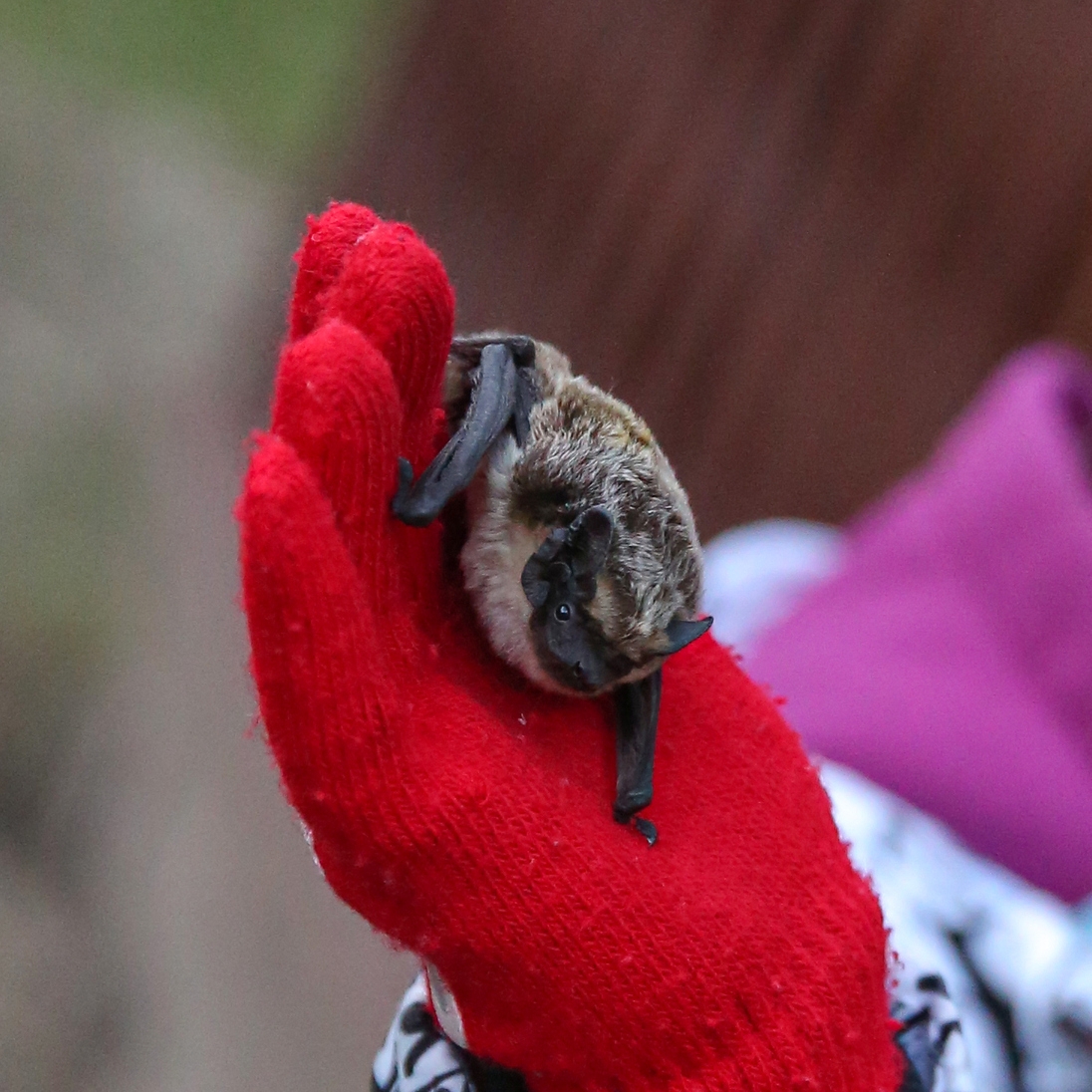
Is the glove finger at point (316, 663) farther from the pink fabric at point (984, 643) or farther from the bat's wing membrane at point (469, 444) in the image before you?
the pink fabric at point (984, 643)

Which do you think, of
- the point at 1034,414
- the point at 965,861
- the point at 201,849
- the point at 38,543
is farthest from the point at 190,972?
the point at 1034,414

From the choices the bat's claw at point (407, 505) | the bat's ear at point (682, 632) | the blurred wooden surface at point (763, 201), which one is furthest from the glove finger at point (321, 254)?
the blurred wooden surface at point (763, 201)

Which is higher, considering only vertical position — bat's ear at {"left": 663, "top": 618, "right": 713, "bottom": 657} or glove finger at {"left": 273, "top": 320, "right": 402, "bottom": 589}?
glove finger at {"left": 273, "top": 320, "right": 402, "bottom": 589}

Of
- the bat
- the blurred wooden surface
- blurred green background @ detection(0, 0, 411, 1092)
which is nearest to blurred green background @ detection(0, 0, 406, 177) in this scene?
blurred green background @ detection(0, 0, 411, 1092)

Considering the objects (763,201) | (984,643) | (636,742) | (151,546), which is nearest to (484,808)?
(636,742)

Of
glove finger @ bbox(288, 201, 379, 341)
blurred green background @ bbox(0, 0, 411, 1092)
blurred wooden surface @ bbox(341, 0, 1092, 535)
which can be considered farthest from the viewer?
blurred wooden surface @ bbox(341, 0, 1092, 535)

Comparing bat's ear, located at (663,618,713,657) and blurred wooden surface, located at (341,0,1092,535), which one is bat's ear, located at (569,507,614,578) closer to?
bat's ear, located at (663,618,713,657)

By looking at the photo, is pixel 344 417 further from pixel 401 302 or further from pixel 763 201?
pixel 763 201

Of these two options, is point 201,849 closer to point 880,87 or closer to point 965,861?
point 965,861
